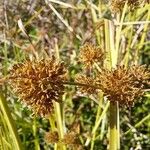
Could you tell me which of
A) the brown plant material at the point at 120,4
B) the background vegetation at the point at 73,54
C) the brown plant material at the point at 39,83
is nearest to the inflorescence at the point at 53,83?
the brown plant material at the point at 39,83

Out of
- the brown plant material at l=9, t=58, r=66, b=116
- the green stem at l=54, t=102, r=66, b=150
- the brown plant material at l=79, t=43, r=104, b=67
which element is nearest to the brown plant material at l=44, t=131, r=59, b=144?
the green stem at l=54, t=102, r=66, b=150

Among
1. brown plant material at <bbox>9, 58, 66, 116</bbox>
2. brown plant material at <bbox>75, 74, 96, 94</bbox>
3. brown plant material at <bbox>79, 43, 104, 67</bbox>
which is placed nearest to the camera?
brown plant material at <bbox>9, 58, 66, 116</bbox>

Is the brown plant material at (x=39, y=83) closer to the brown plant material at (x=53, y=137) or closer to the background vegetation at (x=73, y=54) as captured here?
the brown plant material at (x=53, y=137)

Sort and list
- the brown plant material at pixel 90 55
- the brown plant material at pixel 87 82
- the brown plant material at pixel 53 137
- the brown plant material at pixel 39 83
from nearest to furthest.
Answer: the brown plant material at pixel 39 83 → the brown plant material at pixel 87 82 → the brown plant material at pixel 90 55 → the brown plant material at pixel 53 137

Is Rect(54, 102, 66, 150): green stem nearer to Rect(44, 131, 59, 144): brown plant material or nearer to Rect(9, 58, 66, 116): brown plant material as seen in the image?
Rect(44, 131, 59, 144): brown plant material

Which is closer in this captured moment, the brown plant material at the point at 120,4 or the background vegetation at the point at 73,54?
the brown plant material at the point at 120,4

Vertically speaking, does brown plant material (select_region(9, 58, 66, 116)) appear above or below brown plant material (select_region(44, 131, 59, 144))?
above

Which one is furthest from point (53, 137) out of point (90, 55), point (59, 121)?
point (90, 55)
